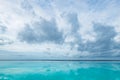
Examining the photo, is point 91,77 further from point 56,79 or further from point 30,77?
point 30,77

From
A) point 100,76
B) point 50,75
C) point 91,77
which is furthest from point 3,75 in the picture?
point 100,76

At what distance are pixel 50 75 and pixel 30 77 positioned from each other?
7.87ft

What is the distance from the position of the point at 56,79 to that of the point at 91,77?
15.3 ft

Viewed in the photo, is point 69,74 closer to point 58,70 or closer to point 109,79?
point 58,70

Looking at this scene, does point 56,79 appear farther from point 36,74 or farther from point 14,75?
point 14,75

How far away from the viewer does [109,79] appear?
19422mm

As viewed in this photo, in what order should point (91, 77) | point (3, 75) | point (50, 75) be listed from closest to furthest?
point (3, 75) → point (50, 75) → point (91, 77)

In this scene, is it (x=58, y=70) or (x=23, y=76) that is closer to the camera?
(x=23, y=76)

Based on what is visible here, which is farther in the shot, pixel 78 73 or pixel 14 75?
pixel 78 73

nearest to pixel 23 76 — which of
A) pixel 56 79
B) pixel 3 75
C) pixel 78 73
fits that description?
pixel 3 75

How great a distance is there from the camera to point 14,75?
17.7 meters

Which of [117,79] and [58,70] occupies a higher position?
[58,70]

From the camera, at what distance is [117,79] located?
19.5 meters

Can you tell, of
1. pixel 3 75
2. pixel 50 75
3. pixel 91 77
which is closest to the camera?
pixel 3 75
